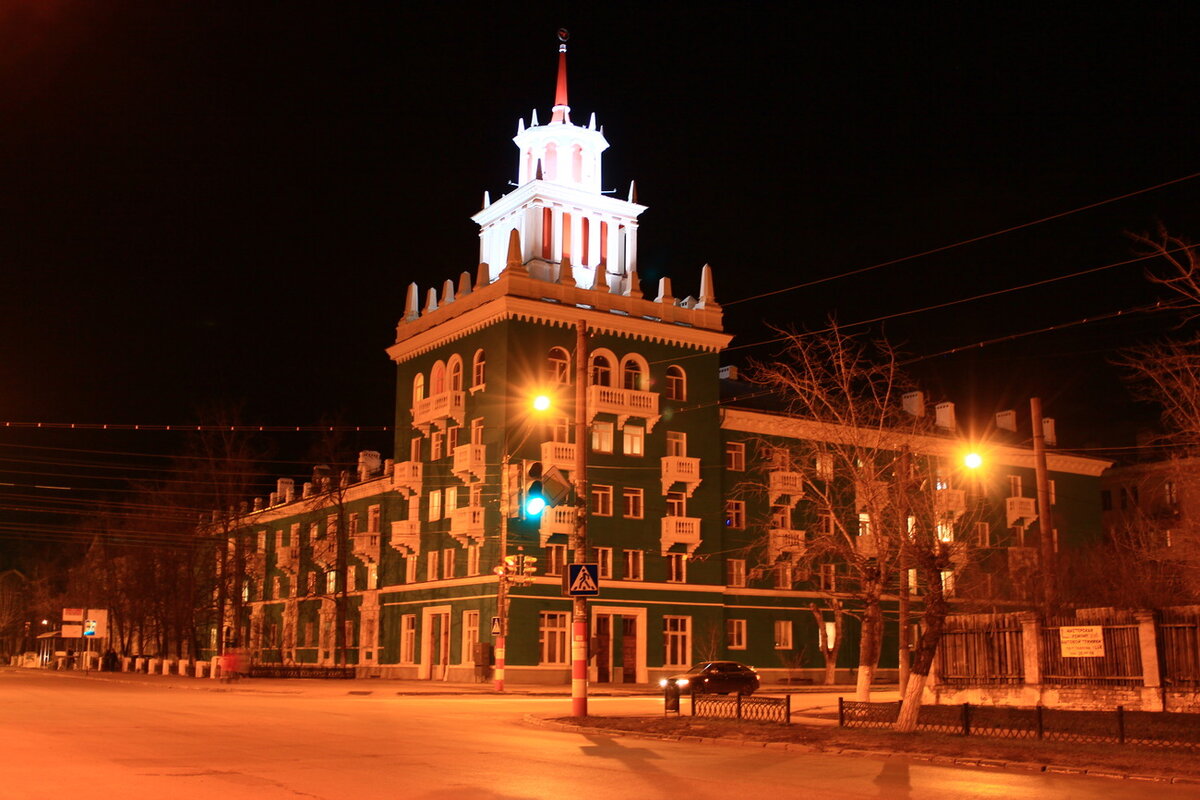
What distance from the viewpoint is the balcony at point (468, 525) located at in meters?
53.7

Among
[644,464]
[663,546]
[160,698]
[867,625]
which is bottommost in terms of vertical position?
[160,698]

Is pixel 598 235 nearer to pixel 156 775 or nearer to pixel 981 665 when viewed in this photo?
pixel 981 665

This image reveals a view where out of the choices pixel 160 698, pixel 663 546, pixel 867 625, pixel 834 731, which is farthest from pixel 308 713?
pixel 663 546

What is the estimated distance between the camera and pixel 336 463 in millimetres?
63438

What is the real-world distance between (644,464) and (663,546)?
12.5 ft

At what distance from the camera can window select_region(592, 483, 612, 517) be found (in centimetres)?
5478

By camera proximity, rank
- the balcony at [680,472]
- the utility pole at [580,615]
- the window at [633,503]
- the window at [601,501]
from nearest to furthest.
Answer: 1. the utility pole at [580,615]
2. the window at [601,501]
3. the window at [633,503]
4. the balcony at [680,472]

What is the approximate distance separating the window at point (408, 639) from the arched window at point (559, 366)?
14.1 meters

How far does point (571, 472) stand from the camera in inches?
2131

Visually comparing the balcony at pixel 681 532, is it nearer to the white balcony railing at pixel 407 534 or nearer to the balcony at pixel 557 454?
the balcony at pixel 557 454

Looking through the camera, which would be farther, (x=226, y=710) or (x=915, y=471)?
(x=915, y=471)

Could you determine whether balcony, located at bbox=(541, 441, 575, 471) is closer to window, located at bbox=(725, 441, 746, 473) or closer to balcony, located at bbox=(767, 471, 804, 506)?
window, located at bbox=(725, 441, 746, 473)

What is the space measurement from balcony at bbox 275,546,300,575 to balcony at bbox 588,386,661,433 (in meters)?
26.3

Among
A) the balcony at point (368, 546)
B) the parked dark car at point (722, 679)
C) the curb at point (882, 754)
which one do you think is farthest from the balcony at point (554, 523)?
the curb at point (882, 754)
